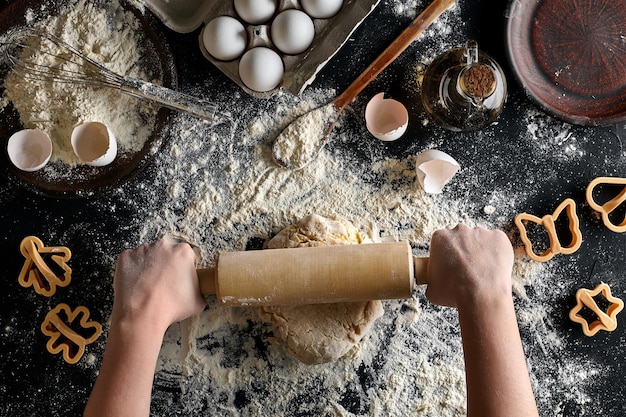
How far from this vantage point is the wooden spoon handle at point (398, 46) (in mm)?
1222

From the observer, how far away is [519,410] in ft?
3.28

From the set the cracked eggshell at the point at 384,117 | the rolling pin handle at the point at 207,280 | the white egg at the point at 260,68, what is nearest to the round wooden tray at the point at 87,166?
the white egg at the point at 260,68

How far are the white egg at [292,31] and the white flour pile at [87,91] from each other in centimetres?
27

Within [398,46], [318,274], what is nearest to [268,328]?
[318,274]

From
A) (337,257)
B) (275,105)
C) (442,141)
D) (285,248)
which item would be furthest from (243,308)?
(442,141)

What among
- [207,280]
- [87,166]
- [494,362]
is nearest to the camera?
[494,362]

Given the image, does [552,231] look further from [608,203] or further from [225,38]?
[225,38]

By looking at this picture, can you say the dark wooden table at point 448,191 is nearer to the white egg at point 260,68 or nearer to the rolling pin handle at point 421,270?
the white egg at point 260,68

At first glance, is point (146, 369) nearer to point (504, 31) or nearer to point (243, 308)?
point (243, 308)

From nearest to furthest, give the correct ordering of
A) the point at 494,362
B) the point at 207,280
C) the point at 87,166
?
the point at 494,362 → the point at 207,280 → the point at 87,166

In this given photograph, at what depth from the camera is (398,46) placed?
1.23m

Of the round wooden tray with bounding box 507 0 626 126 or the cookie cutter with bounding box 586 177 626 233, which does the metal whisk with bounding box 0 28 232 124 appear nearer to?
the round wooden tray with bounding box 507 0 626 126

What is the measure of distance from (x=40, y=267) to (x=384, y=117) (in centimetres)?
73

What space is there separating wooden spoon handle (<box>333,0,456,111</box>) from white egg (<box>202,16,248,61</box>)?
223 mm
